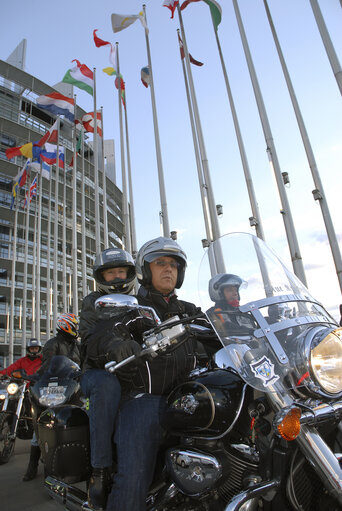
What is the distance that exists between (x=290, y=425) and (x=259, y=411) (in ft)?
0.87

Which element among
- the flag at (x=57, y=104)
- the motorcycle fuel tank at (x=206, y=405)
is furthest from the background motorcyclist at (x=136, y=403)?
the flag at (x=57, y=104)

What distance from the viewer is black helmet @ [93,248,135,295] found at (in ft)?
9.43

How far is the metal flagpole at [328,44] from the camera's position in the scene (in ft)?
27.1

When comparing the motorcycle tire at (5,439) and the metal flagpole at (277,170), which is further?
the metal flagpole at (277,170)

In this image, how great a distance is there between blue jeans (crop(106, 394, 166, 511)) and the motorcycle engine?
254mm

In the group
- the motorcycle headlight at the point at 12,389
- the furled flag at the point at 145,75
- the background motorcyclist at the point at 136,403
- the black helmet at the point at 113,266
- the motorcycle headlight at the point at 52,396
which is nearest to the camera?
the background motorcyclist at the point at 136,403

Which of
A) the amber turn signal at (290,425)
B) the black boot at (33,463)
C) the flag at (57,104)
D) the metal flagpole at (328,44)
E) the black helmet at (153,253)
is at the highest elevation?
the flag at (57,104)

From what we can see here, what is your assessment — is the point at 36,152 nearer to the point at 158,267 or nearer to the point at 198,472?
the point at 158,267

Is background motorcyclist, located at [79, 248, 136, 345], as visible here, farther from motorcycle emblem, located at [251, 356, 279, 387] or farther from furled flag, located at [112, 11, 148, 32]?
furled flag, located at [112, 11, 148, 32]

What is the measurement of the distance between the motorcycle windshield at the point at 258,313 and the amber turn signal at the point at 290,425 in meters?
0.12

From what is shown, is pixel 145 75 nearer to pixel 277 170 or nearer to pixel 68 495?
pixel 277 170

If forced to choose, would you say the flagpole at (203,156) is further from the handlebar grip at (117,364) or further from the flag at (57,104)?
the handlebar grip at (117,364)

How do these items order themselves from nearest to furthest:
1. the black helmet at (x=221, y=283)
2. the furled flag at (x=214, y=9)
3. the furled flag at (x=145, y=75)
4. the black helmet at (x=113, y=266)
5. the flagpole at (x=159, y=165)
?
the black helmet at (x=221, y=283) < the black helmet at (x=113, y=266) < the furled flag at (x=214, y=9) < the flagpole at (x=159, y=165) < the furled flag at (x=145, y=75)

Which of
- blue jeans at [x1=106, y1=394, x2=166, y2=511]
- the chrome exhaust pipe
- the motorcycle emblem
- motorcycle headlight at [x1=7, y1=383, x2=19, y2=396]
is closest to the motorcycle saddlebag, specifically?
the chrome exhaust pipe
